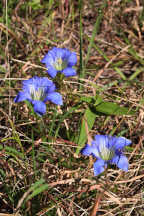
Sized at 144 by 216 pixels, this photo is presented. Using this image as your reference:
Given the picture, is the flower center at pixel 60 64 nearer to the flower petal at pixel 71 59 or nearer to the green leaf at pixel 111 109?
the flower petal at pixel 71 59

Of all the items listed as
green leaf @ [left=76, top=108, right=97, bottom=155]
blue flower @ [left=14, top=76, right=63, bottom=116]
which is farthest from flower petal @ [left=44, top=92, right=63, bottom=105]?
green leaf @ [left=76, top=108, right=97, bottom=155]

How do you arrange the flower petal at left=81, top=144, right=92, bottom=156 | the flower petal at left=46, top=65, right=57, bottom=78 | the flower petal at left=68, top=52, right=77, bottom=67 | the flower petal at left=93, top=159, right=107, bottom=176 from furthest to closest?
1. the flower petal at left=68, top=52, right=77, bottom=67
2. the flower petal at left=46, top=65, right=57, bottom=78
3. the flower petal at left=81, top=144, right=92, bottom=156
4. the flower petal at left=93, top=159, right=107, bottom=176

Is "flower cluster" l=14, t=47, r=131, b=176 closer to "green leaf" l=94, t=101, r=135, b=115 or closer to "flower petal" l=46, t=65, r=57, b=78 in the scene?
"flower petal" l=46, t=65, r=57, b=78

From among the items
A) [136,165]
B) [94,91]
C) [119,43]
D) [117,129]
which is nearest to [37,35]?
[119,43]

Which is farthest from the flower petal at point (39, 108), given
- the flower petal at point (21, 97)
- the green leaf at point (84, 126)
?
the green leaf at point (84, 126)

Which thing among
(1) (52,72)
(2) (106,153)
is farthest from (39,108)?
(2) (106,153)

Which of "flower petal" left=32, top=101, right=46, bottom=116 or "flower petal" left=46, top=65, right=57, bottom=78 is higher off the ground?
"flower petal" left=46, top=65, right=57, bottom=78

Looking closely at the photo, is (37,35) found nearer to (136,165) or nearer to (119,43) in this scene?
(119,43)
